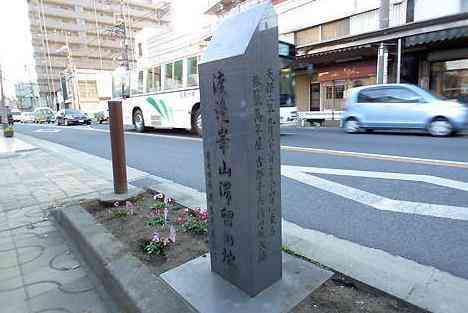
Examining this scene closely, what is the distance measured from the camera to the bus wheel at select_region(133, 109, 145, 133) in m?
15.4

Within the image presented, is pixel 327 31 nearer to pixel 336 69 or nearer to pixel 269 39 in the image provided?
pixel 336 69

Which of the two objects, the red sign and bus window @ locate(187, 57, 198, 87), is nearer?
bus window @ locate(187, 57, 198, 87)

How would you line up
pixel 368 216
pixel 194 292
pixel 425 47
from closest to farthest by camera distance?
pixel 194 292 → pixel 368 216 → pixel 425 47

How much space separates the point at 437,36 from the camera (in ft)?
43.9

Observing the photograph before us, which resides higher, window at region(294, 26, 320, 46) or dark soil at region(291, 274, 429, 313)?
window at region(294, 26, 320, 46)

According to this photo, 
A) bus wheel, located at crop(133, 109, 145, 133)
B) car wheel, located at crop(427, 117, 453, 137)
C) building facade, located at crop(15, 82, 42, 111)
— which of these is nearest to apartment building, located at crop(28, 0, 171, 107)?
building facade, located at crop(15, 82, 42, 111)

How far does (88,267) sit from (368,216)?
2980 millimetres

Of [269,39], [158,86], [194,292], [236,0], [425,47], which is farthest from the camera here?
[236,0]

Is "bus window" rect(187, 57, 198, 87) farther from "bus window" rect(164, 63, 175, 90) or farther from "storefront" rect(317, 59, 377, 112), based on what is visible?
"storefront" rect(317, 59, 377, 112)

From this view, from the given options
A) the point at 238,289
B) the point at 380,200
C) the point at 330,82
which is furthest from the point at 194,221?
the point at 330,82

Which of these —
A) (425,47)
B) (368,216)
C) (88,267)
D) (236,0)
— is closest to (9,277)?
(88,267)

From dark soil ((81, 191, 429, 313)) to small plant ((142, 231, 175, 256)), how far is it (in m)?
0.04

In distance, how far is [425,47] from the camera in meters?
15.8

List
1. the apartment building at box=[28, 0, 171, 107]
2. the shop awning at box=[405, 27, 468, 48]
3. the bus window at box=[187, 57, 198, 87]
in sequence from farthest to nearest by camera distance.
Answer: the apartment building at box=[28, 0, 171, 107] → the shop awning at box=[405, 27, 468, 48] → the bus window at box=[187, 57, 198, 87]
